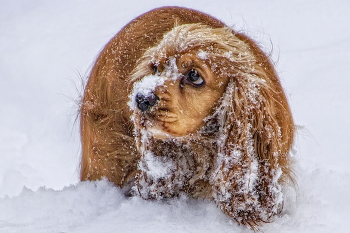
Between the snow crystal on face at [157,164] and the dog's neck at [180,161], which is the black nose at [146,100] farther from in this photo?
the snow crystal on face at [157,164]

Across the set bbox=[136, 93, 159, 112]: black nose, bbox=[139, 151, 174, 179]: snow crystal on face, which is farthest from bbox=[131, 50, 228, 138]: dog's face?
bbox=[139, 151, 174, 179]: snow crystal on face

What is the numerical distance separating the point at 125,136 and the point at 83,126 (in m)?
0.19

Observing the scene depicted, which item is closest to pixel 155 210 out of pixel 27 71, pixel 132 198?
pixel 132 198

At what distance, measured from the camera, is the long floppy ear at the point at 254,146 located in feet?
6.43

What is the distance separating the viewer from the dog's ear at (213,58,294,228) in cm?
196

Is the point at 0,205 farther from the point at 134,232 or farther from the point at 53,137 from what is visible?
the point at 53,137

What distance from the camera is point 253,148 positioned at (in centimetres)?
201

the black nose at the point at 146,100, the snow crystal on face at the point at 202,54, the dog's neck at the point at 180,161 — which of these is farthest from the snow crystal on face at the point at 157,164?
the snow crystal on face at the point at 202,54

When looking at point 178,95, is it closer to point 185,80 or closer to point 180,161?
point 185,80

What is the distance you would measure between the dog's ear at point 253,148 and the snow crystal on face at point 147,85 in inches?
9.1

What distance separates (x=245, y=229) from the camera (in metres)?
2.04

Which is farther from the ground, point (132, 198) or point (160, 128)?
point (160, 128)

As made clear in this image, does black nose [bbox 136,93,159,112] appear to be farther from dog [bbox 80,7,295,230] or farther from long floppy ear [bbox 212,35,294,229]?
long floppy ear [bbox 212,35,294,229]

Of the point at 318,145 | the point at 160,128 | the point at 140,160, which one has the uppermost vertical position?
the point at 160,128
